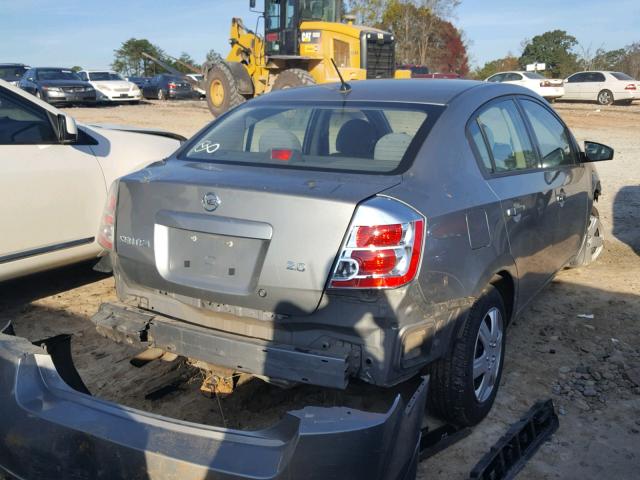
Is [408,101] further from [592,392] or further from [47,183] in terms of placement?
[47,183]

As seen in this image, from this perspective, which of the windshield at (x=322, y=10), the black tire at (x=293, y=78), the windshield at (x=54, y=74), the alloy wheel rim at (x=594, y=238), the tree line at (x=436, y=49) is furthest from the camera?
the tree line at (x=436, y=49)

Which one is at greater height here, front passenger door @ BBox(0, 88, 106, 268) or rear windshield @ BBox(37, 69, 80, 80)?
rear windshield @ BBox(37, 69, 80, 80)

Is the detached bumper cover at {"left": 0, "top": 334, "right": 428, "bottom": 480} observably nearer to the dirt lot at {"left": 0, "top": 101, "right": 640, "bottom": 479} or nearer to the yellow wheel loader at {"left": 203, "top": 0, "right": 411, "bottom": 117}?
the dirt lot at {"left": 0, "top": 101, "right": 640, "bottom": 479}

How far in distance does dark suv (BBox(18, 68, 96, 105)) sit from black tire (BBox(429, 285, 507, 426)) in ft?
76.7

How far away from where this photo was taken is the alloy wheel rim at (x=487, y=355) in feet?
10.6

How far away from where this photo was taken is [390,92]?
11.9 ft

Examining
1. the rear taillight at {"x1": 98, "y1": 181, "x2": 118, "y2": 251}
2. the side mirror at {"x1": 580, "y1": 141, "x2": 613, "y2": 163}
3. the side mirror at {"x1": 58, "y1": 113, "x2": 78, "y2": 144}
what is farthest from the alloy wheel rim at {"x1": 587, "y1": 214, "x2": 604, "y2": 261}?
the side mirror at {"x1": 58, "y1": 113, "x2": 78, "y2": 144}

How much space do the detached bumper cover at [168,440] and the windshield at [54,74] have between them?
24598mm

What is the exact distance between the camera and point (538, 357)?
13.3ft

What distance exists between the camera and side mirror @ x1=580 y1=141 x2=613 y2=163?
473cm

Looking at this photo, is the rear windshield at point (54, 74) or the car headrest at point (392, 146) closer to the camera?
the car headrest at point (392, 146)

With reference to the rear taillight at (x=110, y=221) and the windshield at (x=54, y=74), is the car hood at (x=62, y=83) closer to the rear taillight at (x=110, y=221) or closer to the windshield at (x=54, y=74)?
the windshield at (x=54, y=74)

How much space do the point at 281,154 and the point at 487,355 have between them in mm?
1483

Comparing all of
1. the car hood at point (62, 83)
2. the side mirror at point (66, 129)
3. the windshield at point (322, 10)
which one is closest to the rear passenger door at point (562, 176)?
the side mirror at point (66, 129)
